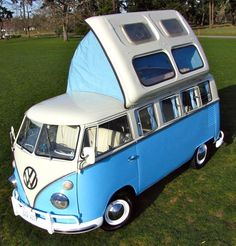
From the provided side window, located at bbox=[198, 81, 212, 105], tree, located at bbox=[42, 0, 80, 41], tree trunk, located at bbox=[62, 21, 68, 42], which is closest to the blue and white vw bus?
side window, located at bbox=[198, 81, 212, 105]

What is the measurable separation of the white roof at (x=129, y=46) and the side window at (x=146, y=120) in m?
0.31

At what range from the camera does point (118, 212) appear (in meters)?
6.66

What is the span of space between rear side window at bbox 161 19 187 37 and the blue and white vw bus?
0.03 m

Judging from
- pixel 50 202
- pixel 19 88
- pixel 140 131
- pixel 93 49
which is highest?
pixel 93 49

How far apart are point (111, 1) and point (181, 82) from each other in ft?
197

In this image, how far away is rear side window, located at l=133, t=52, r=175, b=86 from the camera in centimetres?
690

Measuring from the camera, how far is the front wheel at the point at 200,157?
8883 mm

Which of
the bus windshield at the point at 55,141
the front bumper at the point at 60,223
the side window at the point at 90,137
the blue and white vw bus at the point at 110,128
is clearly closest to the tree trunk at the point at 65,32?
the blue and white vw bus at the point at 110,128

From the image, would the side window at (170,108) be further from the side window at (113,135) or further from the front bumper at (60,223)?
the front bumper at (60,223)

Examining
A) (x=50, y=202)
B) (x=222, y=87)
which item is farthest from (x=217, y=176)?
(x=222, y=87)

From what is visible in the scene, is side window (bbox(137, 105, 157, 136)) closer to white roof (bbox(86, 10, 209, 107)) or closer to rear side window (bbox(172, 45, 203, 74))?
white roof (bbox(86, 10, 209, 107))

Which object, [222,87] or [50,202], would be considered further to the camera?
[222,87]

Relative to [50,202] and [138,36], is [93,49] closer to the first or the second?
[138,36]

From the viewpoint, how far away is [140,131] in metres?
6.81
